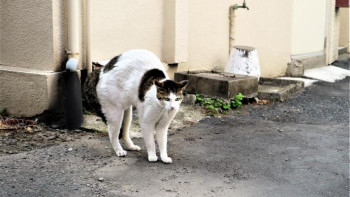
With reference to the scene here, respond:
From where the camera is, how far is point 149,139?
4.97 meters

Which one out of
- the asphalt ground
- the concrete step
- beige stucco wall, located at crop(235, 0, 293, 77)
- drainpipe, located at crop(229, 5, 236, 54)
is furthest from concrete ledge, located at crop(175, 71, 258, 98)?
beige stucco wall, located at crop(235, 0, 293, 77)

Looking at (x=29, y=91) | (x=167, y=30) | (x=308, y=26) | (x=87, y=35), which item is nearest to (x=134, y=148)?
(x=29, y=91)

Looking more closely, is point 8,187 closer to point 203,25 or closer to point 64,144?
point 64,144

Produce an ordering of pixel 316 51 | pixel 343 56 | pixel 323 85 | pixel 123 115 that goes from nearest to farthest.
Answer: pixel 123 115 < pixel 323 85 < pixel 316 51 < pixel 343 56

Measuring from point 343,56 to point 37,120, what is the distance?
1160 cm

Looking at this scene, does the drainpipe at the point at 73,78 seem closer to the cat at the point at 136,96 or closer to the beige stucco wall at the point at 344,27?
the cat at the point at 136,96

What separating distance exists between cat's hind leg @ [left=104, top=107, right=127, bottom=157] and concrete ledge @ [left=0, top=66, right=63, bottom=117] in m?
1.43

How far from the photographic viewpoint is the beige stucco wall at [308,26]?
38.8 ft

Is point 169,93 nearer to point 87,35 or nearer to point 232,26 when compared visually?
point 87,35

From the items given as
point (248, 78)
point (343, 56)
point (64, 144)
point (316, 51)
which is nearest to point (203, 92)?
point (248, 78)

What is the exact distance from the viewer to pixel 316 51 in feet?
42.1

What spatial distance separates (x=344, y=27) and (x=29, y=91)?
12.5 metres

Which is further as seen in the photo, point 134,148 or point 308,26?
point 308,26

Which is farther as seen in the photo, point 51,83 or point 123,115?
point 51,83
